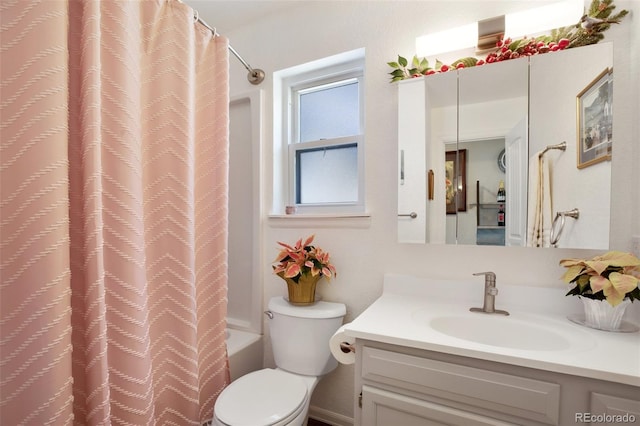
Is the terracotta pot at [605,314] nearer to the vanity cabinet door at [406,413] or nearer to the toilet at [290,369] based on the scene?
the vanity cabinet door at [406,413]

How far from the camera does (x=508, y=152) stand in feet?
3.94

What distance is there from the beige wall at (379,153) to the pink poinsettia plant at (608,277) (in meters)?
0.17

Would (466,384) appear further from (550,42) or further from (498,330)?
(550,42)

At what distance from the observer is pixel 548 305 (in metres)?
1.14

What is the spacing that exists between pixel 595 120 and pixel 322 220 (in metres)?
1.20

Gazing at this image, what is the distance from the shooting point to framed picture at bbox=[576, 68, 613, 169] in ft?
3.46

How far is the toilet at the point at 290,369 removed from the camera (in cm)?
108

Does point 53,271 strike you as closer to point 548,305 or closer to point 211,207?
point 211,207

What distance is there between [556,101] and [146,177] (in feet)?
5.23

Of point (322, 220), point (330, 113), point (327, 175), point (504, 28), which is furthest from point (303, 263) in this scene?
point (504, 28)

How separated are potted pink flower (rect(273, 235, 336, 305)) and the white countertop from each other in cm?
33

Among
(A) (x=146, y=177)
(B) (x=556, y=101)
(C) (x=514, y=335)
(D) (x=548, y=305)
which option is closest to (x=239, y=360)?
(A) (x=146, y=177)

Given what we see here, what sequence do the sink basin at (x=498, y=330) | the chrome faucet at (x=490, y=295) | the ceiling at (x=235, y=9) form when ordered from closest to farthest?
1. the sink basin at (x=498, y=330)
2. the chrome faucet at (x=490, y=295)
3. the ceiling at (x=235, y=9)

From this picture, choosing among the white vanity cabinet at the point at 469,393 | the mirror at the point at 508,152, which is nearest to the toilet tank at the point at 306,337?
the white vanity cabinet at the point at 469,393
